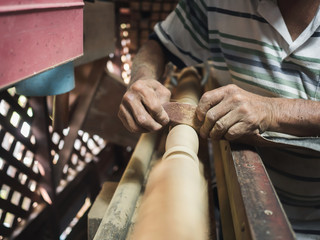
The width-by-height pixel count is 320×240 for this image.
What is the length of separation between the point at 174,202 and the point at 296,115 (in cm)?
70

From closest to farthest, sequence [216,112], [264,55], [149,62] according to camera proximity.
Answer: [216,112], [264,55], [149,62]

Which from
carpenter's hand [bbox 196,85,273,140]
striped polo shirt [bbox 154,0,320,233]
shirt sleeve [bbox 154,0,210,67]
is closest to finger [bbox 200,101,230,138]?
carpenter's hand [bbox 196,85,273,140]

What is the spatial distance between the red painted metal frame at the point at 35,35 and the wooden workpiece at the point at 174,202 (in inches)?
19.4

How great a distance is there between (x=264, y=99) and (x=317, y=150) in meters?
0.29

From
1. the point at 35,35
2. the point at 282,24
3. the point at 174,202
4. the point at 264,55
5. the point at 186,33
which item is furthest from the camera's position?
the point at 186,33

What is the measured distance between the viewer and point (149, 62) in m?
1.64

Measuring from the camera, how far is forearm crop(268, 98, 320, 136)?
1100 mm

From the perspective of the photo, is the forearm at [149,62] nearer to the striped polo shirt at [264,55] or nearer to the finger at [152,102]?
the striped polo shirt at [264,55]

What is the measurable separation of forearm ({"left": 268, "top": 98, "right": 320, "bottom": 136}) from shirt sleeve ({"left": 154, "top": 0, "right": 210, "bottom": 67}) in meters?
0.85

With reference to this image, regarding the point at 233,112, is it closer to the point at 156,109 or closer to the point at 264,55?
the point at 156,109

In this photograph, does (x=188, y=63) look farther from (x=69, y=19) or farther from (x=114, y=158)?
(x=114, y=158)

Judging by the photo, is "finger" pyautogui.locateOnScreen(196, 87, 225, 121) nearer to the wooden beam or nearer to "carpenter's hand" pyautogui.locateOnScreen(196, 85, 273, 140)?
"carpenter's hand" pyautogui.locateOnScreen(196, 85, 273, 140)

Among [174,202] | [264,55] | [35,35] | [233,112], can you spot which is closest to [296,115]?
[233,112]

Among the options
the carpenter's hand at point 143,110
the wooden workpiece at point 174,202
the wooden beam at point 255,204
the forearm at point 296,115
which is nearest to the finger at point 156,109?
the carpenter's hand at point 143,110
